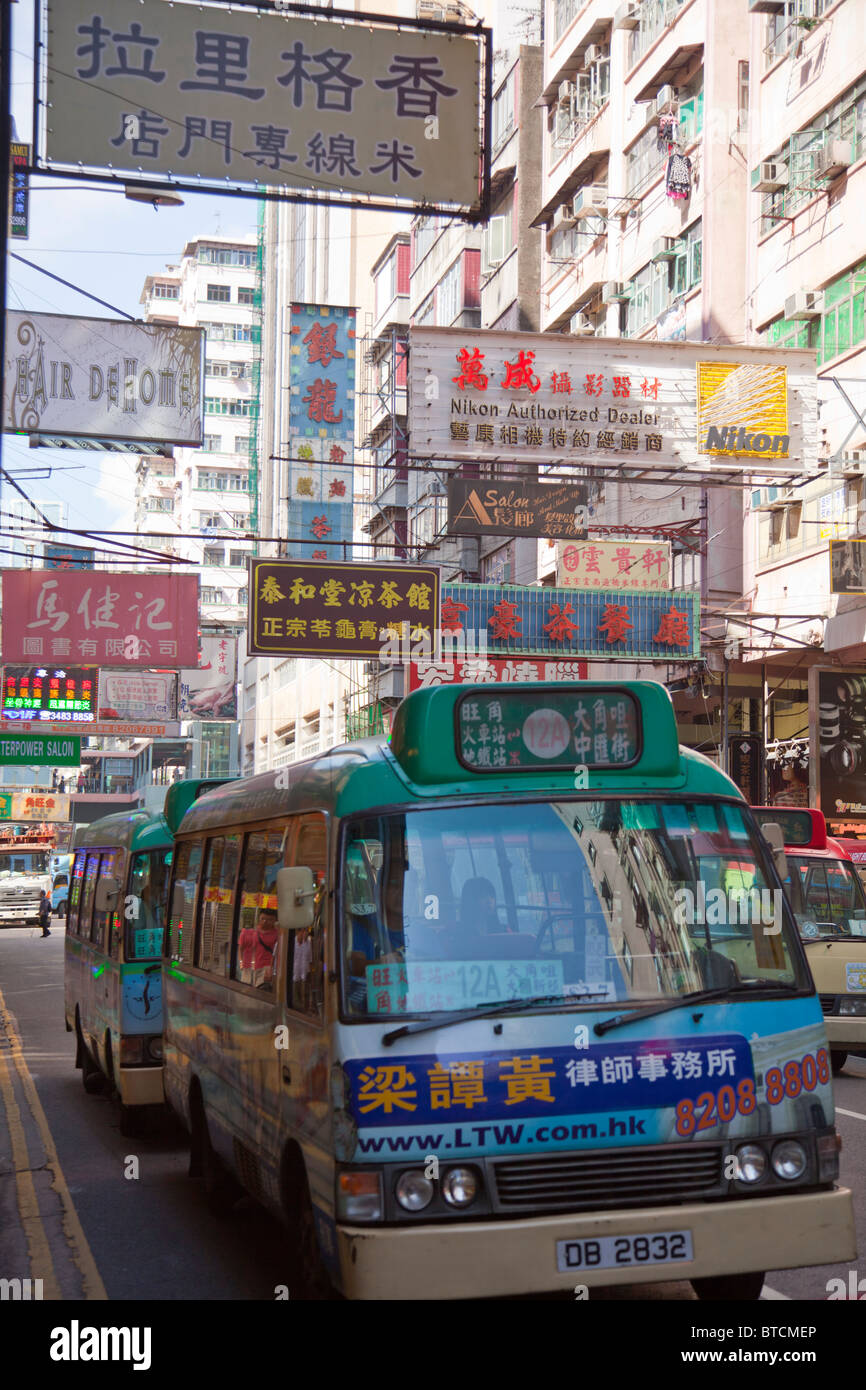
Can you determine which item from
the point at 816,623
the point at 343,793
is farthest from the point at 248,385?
the point at 343,793

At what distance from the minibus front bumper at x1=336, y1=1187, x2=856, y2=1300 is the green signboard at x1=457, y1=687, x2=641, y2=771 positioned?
1.55m

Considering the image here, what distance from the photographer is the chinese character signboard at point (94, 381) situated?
68.2 feet

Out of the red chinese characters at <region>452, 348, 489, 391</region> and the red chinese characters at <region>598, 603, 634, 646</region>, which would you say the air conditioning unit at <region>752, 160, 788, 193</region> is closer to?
the red chinese characters at <region>452, 348, 489, 391</region>

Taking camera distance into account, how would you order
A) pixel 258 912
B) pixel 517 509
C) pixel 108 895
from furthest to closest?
pixel 517 509, pixel 108 895, pixel 258 912

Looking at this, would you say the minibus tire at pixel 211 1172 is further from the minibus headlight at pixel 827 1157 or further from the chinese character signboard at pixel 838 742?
the chinese character signboard at pixel 838 742

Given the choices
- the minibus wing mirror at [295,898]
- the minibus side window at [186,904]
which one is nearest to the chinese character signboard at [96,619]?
the minibus side window at [186,904]

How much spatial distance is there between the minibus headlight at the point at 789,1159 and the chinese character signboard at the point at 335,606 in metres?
21.4

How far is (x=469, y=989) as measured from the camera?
5160 mm

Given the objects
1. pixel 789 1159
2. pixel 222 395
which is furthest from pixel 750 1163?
pixel 222 395

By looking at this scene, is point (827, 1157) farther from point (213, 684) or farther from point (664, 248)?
point (213, 684)

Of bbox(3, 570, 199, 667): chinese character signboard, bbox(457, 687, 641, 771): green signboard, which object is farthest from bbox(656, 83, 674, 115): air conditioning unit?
bbox(457, 687, 641, 771): green signboard

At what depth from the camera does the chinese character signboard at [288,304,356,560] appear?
3000cm

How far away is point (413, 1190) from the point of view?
493cm

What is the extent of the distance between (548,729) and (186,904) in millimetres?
3935
